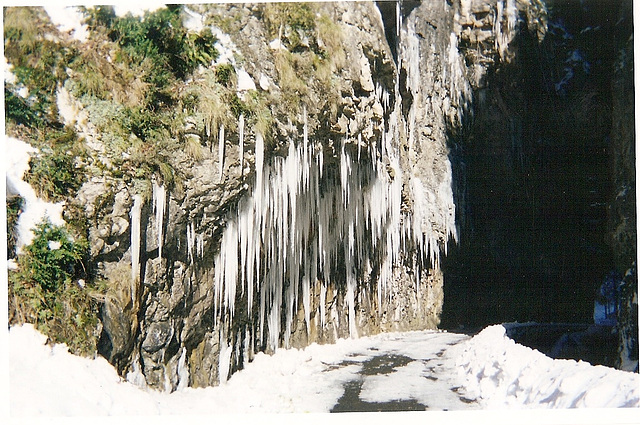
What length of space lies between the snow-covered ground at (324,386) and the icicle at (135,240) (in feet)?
3.57

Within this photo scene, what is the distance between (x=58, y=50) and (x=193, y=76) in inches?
67.9

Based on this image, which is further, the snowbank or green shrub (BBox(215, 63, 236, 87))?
green shrub (BBox(215, 63, 236, 87))

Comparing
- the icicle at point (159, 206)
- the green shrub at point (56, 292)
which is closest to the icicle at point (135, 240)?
the icicle at point (159, 206)

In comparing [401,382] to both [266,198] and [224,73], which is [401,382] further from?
[224,73]

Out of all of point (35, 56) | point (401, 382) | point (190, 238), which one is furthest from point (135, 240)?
point (401, 382)

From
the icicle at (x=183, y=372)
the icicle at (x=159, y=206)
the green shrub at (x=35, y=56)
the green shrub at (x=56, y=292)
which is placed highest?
the green shrub at (x=35, y=56)

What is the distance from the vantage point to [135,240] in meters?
6.32

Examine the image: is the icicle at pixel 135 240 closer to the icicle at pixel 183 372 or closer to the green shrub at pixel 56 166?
the green shrub at pixel 56 166

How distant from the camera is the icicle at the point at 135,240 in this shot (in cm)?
630

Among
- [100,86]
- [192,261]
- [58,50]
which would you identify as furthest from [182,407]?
[58,50]

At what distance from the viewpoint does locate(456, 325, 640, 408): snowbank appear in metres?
4.65

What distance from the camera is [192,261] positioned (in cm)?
720

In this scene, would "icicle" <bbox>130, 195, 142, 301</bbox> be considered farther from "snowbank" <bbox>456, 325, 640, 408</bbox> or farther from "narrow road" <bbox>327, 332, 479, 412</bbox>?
"snowbank" <bbox>456, 325, 640, 408</bbox>

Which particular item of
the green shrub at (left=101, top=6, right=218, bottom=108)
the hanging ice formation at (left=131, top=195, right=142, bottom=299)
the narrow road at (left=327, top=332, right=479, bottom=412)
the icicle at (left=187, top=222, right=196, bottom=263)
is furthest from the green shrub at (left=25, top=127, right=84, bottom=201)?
the narrow road at (left=327, top=332, right=479, bottom=412)
